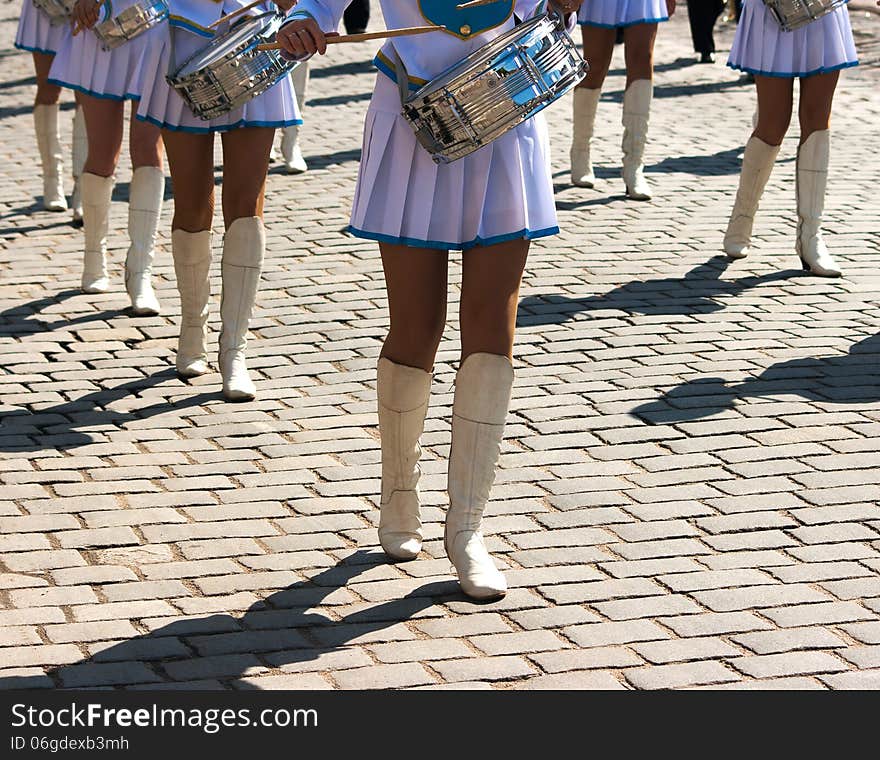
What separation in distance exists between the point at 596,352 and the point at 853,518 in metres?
1.83

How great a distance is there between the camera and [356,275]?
744 centimetres

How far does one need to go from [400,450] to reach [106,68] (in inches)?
122

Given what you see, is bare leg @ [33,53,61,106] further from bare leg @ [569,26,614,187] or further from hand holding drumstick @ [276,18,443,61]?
hand holding drumstick @ [276,18,443,61]

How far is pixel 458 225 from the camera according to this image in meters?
3.97

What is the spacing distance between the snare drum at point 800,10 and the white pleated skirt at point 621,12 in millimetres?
1550

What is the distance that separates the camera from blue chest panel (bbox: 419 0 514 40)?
12.8ft

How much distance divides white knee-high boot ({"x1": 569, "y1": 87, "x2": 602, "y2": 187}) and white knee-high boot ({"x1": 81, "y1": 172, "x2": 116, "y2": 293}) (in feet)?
10.1

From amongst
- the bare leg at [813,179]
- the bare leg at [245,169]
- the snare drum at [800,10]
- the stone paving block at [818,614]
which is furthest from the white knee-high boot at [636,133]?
the stone paving block at [818,614]

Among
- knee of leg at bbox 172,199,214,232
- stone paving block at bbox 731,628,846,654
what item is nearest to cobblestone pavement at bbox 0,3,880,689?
stone paving block at bbox 731,628,846,654

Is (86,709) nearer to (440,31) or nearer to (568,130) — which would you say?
(440,31)

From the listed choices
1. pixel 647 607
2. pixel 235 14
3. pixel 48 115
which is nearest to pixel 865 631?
pixel 647 607

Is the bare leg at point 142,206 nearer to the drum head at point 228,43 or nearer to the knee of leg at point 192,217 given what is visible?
the knee of leg at point 192,217

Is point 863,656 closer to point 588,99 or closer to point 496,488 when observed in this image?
point 496,488

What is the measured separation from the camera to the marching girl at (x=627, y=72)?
336 inches
